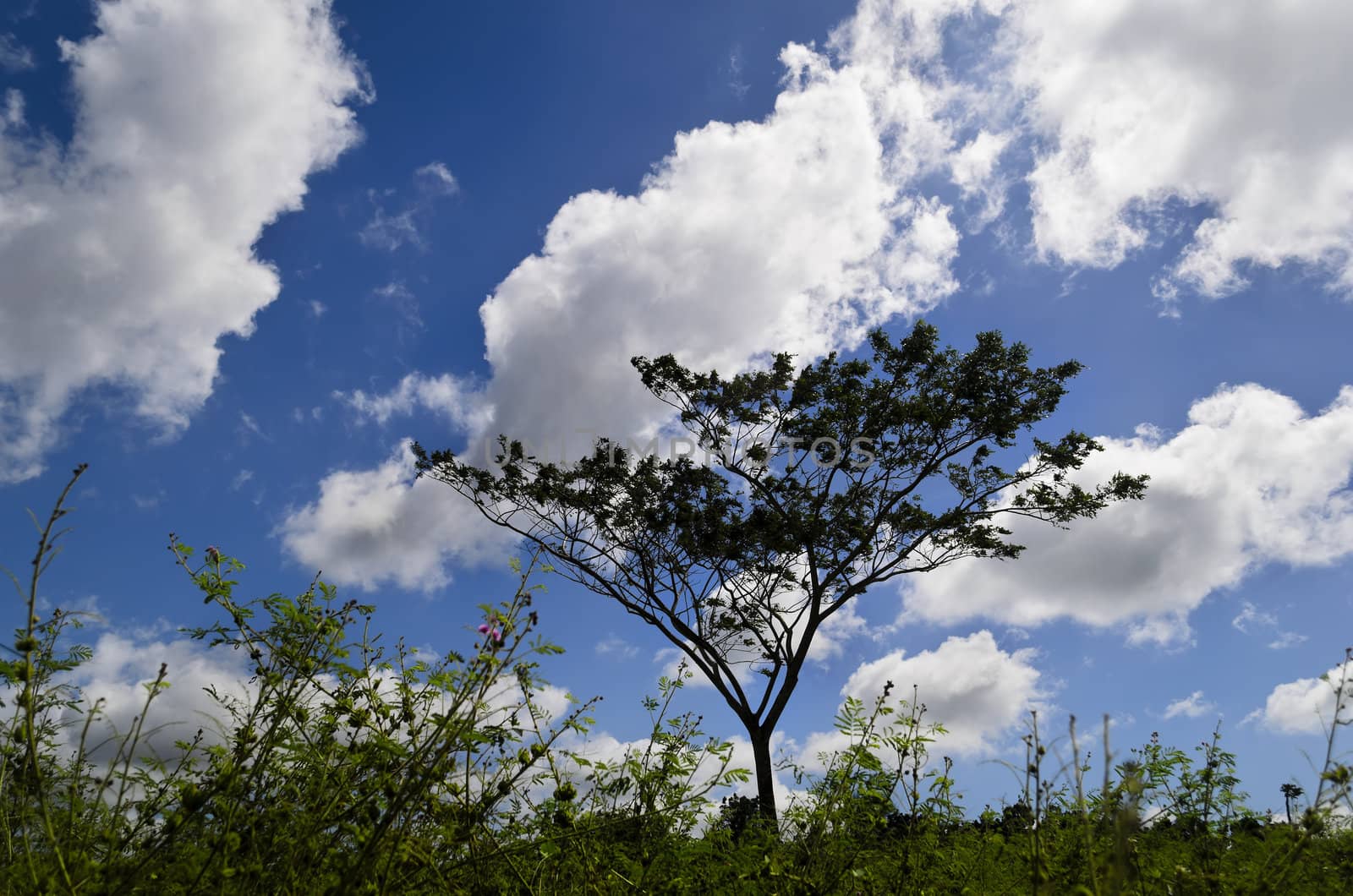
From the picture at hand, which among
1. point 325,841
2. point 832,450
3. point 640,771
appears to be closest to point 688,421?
point 832,450

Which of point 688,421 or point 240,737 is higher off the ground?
point 688,421

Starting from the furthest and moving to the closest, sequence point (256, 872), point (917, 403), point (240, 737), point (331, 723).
→ 1. point (917, 403)
2. point (331, 723)
3. point (240, 737)
4. point (256, 872)

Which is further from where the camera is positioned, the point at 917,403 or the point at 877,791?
the point at 917,403

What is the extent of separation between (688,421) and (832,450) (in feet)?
9.59

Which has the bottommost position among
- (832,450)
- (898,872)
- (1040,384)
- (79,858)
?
(898,872)

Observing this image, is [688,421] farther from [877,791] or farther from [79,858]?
[79,858]

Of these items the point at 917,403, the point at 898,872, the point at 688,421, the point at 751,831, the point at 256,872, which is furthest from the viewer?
the point at 688,421

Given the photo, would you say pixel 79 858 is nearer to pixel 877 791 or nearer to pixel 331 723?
pixel 331 723

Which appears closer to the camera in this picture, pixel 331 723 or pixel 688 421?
pixel 331 723

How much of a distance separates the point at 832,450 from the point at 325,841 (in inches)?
545

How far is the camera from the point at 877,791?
334 centimetres

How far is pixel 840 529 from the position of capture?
15594 millimetres

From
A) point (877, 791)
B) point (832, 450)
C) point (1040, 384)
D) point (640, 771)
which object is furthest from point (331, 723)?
point (1040, 384)

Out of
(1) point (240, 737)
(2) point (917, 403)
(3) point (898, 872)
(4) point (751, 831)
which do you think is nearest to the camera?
(1) point (240, 737)
